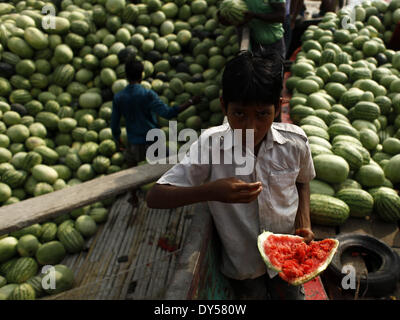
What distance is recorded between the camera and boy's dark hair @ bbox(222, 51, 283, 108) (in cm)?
160

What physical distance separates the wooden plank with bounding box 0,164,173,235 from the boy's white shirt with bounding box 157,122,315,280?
1842 millimetres

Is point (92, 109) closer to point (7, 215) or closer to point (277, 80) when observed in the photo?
point (7, 215)

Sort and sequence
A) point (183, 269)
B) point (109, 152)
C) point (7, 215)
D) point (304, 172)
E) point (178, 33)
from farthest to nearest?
point (178, 33)
point (109, 152)
point (7, 215)
point (304, 172)
point (183, 269)

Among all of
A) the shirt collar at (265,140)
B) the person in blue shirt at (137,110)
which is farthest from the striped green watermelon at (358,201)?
the person in blue shirt at (137,110)

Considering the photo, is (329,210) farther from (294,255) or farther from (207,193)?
(207,193)

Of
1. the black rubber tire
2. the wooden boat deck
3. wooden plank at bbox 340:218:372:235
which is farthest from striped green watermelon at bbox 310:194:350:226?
the wooden boat deck

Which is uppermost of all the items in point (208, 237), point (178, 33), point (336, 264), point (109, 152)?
point (178, 33)

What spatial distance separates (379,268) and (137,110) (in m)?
3.64

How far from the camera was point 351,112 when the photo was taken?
459 centimetres

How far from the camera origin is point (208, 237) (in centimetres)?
224

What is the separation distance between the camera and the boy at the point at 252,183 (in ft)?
5.33

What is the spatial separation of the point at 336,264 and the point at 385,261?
438 millimetres
